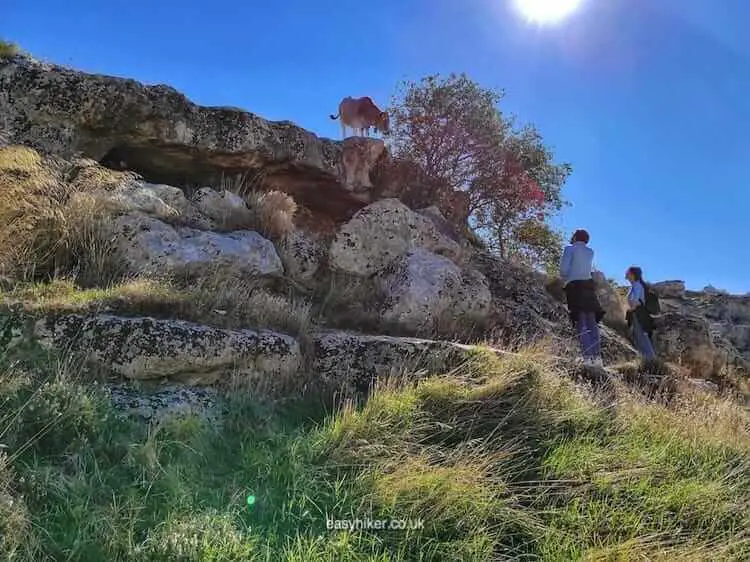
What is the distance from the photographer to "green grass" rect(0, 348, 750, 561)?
130 inches

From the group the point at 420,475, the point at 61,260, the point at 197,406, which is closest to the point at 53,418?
the point at 197,406

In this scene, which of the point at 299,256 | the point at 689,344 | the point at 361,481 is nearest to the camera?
the point at 361,481

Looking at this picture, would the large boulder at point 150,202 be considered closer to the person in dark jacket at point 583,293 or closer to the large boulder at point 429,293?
the large boulder at point 429,293

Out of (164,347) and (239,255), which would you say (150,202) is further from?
(164,347)

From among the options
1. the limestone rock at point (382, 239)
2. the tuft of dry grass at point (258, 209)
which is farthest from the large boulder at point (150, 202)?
the limestone rock at point (382, 239)

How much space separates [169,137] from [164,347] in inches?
186

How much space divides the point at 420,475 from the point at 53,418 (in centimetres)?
232

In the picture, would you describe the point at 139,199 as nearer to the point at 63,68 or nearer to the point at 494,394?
the point at 63,68

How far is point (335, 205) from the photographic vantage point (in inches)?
438

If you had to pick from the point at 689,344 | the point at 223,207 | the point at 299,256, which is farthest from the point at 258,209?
the point at 689,344

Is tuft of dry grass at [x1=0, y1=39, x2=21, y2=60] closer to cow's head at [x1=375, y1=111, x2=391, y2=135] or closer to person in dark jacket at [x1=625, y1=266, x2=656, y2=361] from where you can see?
cow's head at [x1=375, y1=111, x2=391, y2=135]

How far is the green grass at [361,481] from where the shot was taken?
3297 mm

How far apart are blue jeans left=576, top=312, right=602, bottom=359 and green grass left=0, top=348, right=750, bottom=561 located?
3.06 meters

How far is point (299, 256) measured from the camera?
28.1 ft
